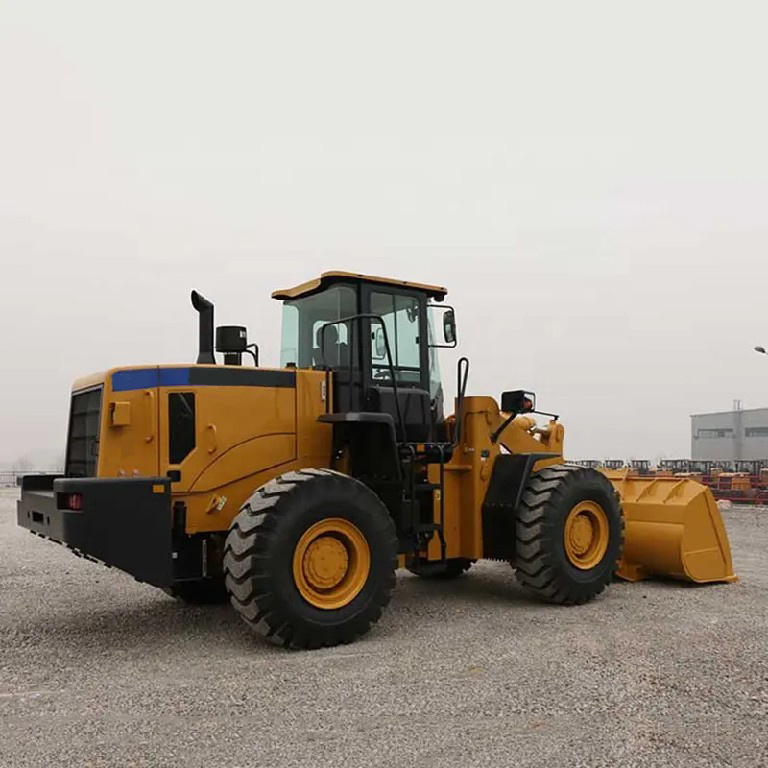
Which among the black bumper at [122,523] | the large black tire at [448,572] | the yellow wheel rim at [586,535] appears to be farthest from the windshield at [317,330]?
the large black tire at [448,572]

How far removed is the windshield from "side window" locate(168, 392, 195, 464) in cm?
153

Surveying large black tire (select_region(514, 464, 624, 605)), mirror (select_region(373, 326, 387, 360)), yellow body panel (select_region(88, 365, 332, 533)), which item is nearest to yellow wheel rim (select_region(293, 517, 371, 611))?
yellow body panel (select_region(88, 365, 332, 533))

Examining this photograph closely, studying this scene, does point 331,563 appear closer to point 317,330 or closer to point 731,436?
point 317,330

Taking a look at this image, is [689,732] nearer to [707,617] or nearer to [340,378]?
[707,617]

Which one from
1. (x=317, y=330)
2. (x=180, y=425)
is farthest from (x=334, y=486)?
(x=317, y=330)

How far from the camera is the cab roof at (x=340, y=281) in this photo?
8125 millimetres

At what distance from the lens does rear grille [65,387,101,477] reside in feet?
23.9

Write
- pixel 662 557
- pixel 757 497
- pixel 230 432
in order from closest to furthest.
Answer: pixel 230 432
pixel 662 557
pixel 757 497

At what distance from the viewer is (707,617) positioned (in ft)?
25.0

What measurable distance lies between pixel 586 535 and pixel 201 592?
3.97m

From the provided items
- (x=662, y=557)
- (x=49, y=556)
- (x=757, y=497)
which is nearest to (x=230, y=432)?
(x=662, y=557)

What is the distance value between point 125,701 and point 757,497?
2185cm

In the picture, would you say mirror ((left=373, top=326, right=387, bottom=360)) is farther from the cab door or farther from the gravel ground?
the gravel ground

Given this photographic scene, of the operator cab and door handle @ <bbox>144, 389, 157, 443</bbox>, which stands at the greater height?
the operator cab
